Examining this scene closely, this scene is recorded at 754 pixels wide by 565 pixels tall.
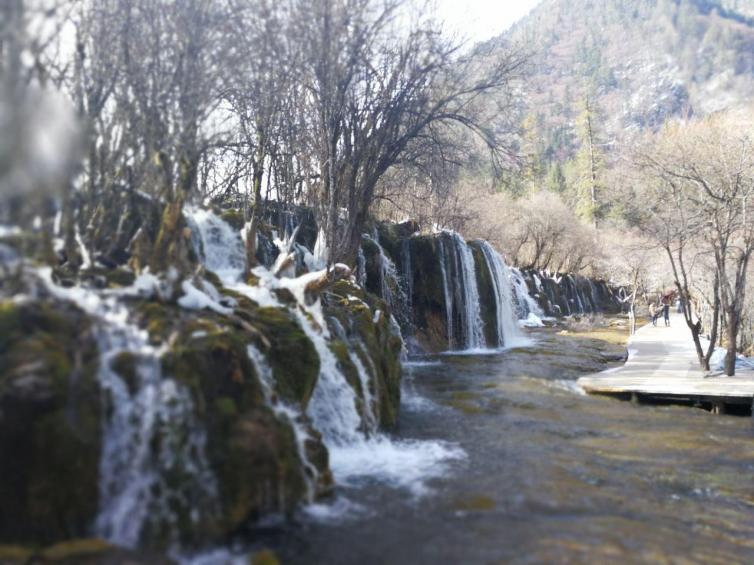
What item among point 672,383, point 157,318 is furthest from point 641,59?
point 157,318

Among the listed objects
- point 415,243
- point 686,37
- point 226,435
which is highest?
point 686,37

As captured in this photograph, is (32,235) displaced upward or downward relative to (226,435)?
upward

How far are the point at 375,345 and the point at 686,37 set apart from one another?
14287 centimetres

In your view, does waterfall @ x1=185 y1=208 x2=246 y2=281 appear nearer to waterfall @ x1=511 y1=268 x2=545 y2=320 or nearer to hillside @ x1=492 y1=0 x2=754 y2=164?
waterfall @ x1=511 y1=268 x2=545 y2=320

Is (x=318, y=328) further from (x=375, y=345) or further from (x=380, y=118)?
(x=380, y=118)

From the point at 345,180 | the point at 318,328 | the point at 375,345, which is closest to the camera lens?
the point at 318,328

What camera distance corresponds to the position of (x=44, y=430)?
4227mm

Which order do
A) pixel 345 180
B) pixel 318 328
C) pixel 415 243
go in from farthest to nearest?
pixel 415 243 → pixel 345 180 → pixel 318 328

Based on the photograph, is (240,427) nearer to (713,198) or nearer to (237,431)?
(237,431)

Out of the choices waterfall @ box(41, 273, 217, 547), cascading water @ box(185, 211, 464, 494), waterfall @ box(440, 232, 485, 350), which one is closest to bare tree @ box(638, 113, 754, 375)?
waterfall @ box(440, 232, 485, 350)

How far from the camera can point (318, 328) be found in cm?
818

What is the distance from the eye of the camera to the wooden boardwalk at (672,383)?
35.4 ft

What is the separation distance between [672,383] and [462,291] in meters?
8.34

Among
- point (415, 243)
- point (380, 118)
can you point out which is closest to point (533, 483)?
point (380, 118)
